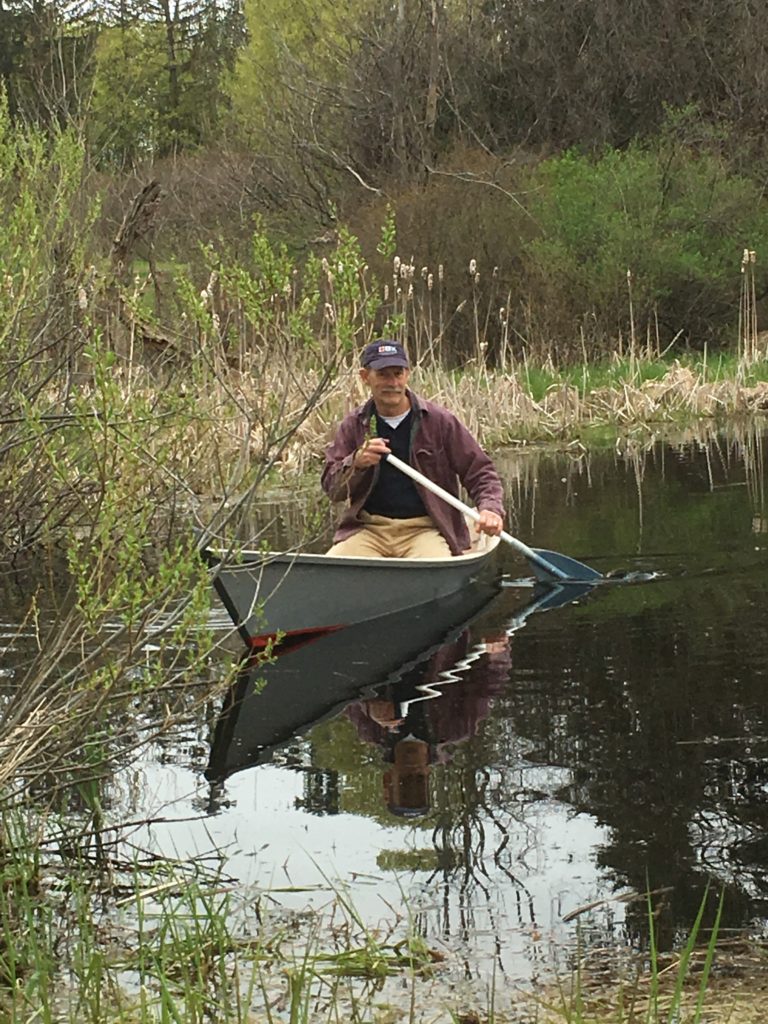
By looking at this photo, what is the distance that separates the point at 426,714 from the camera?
6289 mm

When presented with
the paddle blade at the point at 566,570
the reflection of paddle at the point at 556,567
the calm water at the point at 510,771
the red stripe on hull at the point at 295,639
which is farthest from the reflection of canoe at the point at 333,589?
the paddle blade at the point at 566,570

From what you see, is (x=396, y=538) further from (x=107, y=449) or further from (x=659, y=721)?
(x=107, y=449)

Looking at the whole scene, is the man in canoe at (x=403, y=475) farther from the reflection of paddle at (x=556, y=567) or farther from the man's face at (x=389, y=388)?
the reflection of paddle at (x=556, y=567)

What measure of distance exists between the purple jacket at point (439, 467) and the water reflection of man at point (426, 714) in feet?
2.75

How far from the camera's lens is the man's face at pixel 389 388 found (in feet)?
26.2

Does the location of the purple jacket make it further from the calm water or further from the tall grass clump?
the tall grass clump

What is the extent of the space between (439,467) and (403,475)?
0.19 metres

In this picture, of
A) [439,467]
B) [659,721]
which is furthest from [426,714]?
[439,467]

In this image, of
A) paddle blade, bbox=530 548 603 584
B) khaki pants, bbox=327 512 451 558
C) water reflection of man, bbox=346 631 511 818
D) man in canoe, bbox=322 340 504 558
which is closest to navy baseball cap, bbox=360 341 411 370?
man in canoe, bbox=322 340 504 558

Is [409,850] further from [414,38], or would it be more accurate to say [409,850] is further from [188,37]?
[188,37]

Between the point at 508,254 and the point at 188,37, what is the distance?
21.6m

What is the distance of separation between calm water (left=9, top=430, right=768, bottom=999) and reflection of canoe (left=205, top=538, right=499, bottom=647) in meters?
0.15

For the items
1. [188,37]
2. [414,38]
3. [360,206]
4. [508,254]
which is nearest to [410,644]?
[508,254]

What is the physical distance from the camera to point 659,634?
7.61 m
